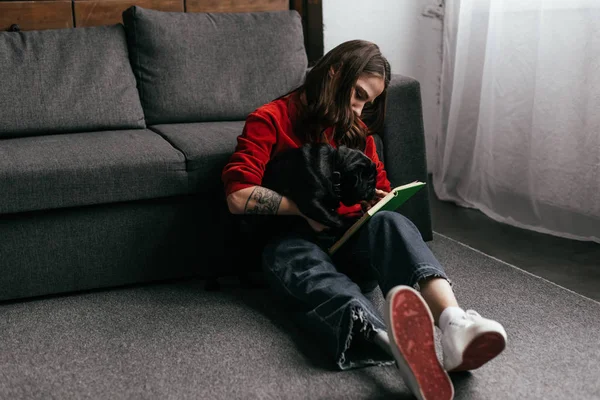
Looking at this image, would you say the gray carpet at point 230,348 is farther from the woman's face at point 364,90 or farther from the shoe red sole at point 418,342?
the woman's face at point 364,90

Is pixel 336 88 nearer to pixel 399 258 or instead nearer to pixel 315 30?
pixel 399 258

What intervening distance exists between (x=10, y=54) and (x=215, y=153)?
34.5 inches

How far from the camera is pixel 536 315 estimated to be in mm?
1837

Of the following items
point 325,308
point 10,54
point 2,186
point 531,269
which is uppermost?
point 10,54

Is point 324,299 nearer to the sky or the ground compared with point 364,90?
nearer to the ground

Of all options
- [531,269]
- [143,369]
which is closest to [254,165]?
[143,369]

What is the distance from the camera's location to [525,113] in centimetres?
278

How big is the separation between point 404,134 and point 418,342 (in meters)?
1.14

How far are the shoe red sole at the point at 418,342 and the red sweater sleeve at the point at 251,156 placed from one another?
2.01 feet

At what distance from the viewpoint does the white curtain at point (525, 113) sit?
251 centimetres

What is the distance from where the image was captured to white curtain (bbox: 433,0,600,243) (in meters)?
2.51

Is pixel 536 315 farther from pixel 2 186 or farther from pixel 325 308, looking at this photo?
pixel 2 186

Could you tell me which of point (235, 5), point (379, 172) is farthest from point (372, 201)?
point (235, 5)

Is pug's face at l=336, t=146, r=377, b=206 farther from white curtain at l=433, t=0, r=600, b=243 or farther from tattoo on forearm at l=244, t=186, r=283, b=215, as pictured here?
white curtain at l=433, t=0, r=600, b=243
